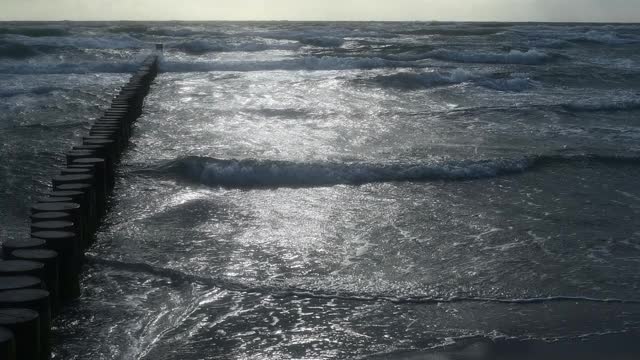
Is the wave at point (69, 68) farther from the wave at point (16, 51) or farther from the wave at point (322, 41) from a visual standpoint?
the wave at point (322, 41)

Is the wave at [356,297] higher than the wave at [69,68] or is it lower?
lower

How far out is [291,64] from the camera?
28328 millimetres

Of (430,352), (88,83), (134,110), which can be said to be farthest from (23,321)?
(88,83)

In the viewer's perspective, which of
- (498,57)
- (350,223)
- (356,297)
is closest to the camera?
(356,297)

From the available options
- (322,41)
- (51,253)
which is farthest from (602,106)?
(322,41)

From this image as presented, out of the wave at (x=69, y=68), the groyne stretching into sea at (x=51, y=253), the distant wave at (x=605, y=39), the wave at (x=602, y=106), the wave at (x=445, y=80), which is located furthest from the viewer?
the distant wave at (x=605, y=39)

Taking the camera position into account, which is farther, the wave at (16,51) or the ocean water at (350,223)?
the wave at (16,51)

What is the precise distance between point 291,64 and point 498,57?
368 inches

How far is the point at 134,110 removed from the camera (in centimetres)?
1444

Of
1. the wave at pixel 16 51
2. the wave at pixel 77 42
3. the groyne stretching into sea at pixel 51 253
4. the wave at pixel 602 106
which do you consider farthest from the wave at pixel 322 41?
the groyne stretching into sea at pixel 51 253

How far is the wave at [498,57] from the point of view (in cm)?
3100

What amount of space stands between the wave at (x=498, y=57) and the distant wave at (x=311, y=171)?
21.2m

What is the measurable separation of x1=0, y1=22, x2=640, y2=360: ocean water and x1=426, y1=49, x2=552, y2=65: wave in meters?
11.4

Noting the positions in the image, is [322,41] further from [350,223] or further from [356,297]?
[356,297]
